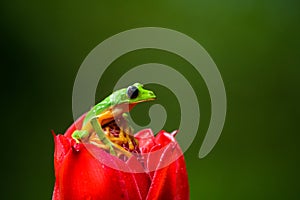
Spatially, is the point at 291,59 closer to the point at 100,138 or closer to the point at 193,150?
the point at 193,150

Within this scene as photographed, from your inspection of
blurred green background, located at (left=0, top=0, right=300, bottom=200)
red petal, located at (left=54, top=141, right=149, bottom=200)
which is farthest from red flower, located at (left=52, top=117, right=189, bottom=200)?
blurred green background, located at (left=0, top=0, right=300, bottom=200)

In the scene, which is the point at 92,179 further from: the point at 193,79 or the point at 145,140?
the point at 193,79

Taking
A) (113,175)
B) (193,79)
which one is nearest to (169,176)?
(113,175)

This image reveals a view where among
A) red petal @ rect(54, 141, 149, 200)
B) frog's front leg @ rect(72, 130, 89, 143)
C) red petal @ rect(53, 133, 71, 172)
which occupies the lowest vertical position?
red petal @ rect(54, 141, 149, 200)

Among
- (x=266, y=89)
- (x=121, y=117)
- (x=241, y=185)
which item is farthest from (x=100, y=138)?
(x=266, y=89)

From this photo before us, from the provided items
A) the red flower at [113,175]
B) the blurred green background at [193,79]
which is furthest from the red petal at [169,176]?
the blurred green background at [193,79]

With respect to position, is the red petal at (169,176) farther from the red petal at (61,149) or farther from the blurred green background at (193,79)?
the blurred green background at (193,79)

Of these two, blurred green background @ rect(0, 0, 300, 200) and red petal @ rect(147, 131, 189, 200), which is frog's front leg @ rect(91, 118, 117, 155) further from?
blurred green background @ rect(0, 0, 300, 200)
